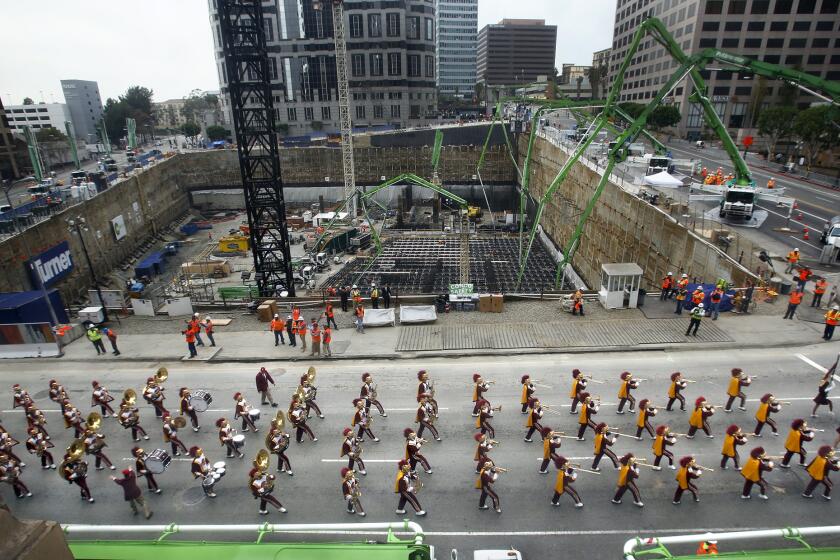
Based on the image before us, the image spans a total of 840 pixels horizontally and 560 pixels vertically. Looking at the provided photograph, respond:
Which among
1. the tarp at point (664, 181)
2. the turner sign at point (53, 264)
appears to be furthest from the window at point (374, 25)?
the tarp at point (664, 181)

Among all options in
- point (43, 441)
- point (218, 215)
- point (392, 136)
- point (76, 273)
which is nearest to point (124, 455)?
point (43, 441)

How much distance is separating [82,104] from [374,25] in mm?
117257

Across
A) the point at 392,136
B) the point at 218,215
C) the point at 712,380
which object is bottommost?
the point at 218,215

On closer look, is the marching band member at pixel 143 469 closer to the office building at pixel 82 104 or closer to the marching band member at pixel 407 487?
the marching band member at pixel 407 487

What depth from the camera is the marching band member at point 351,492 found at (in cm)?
1179

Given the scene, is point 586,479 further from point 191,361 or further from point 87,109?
point 87,109

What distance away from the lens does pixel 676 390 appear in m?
15.1

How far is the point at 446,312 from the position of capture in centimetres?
2448

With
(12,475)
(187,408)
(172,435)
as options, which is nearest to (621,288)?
(187,408)

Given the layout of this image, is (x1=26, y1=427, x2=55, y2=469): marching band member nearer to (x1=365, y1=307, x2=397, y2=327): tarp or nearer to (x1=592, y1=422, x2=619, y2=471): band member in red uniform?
(x1=365, y1=307, x2=397, y2=327): tarp

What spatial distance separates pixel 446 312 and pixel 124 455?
14.6 m

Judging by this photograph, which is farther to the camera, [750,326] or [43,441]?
[750,326]

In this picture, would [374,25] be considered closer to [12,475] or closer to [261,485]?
[12,475]

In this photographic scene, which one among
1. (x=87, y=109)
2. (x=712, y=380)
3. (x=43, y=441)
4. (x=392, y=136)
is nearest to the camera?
(x=43, y=441)
